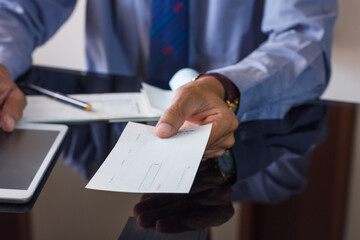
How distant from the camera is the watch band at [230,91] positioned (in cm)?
85

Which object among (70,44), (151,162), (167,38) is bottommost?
(70,44)

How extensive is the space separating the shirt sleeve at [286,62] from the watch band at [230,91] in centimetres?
1

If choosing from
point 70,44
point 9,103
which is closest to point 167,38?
point 9,103

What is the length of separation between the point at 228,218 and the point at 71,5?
0.97 m

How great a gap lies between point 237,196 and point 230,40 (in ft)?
2.32

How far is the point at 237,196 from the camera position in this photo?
2.08ft

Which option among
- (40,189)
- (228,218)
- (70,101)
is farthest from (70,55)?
(228,218)

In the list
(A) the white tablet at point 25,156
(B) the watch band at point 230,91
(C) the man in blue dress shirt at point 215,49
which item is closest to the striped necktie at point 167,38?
(C) the man in blue dress shirt at point 215,49

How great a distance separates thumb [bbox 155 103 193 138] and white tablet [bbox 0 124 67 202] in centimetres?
17

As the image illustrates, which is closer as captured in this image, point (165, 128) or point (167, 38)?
point (165, 128)

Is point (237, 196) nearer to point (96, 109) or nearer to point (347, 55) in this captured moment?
point (96, 109)

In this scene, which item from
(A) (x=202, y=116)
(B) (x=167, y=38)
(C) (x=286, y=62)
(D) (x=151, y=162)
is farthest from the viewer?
(B) (x=167, y=38)

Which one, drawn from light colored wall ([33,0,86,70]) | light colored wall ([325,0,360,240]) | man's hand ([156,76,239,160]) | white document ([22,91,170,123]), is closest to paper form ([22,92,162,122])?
white document ([22,91,170,123])

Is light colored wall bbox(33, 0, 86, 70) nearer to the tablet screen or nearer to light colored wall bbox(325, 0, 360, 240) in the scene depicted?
light colored wall bbox(325, 0, 360, 240)
